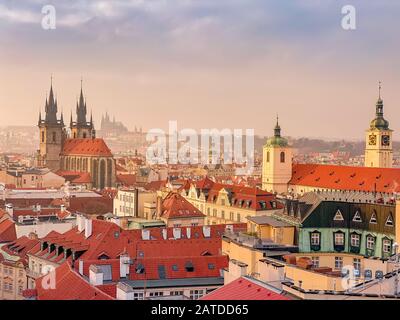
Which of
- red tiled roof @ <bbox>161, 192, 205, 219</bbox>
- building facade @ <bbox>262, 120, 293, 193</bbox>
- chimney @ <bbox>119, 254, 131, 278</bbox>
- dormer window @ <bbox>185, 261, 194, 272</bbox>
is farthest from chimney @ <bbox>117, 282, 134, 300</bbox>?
building facade @ <bbox>262, 120, 293, 193</bbox>

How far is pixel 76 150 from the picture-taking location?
128 ft

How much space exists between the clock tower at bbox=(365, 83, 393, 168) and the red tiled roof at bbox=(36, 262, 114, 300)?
1987cm

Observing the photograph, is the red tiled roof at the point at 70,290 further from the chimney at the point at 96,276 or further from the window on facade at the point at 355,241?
the window on facade at the point at 355,241

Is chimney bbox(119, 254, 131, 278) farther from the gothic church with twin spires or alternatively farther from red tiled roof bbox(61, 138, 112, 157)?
red tiled roof bbox(61, 138, 112, 157)

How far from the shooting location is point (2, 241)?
13023 millimetres

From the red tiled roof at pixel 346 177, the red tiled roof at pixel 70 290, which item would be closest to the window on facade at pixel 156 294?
the red tiled roof at pixel 70 290

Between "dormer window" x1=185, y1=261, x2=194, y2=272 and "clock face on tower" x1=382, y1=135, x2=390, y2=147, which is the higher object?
"clock face on tower" x1=382, y1=135, x2=390, y2=147

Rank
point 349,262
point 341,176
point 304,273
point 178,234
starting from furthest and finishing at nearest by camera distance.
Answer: point 341,176
point 178,234
point 349,262
point 304,273

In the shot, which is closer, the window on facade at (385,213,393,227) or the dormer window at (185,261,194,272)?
the dormer window at (185,261,194,272)

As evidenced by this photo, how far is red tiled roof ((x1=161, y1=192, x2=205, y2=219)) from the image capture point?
15.9 metres

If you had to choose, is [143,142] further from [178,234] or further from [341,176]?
[178,234]

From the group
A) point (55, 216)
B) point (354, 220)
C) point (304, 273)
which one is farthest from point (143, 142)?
point (304, 273)

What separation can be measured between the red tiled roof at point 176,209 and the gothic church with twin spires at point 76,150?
17.9 meters

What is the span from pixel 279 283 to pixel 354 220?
12.3ft
